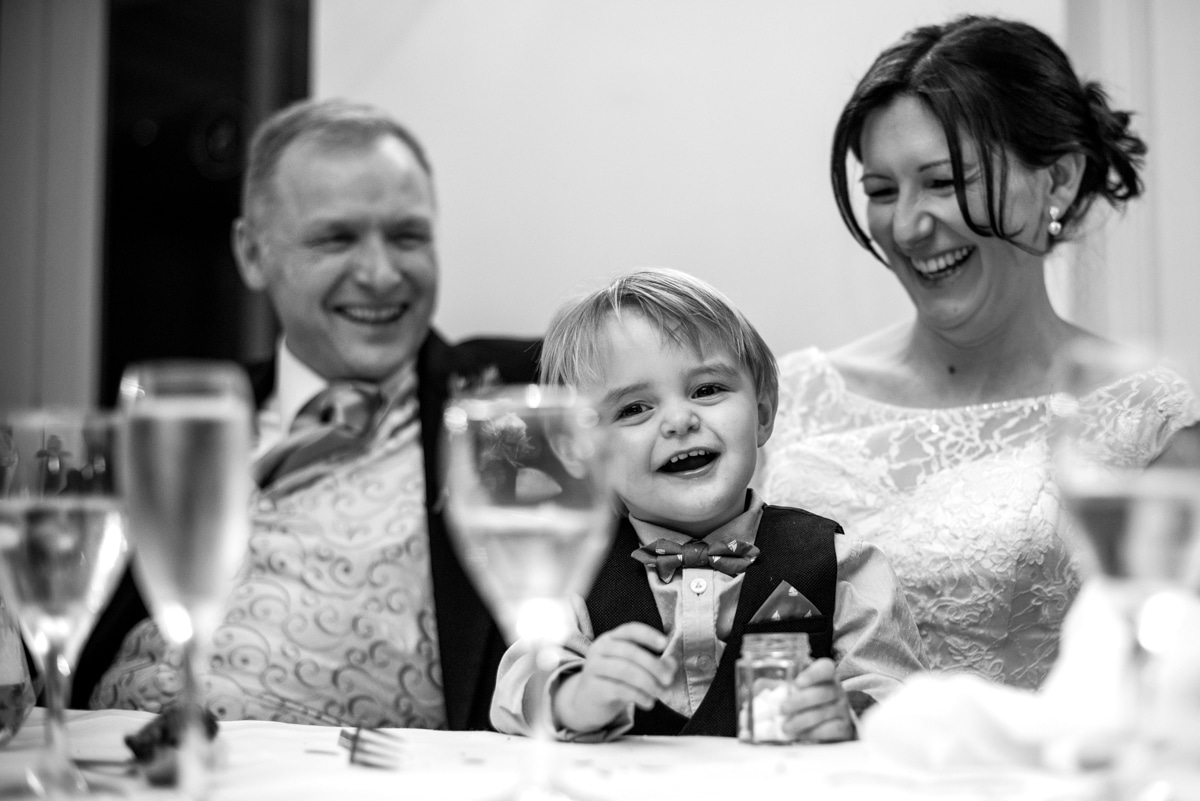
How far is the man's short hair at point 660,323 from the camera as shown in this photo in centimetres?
146

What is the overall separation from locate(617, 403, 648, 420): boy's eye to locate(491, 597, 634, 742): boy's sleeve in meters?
0.26

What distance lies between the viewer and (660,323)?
1.45 metres

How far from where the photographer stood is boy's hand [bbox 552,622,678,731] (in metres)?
1.00

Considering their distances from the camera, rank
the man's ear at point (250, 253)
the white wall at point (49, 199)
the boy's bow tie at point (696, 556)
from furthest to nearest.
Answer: the white wall at point (49, 199), the man's ear at point (250, 253), the boy's bow tie at point (696, 556)

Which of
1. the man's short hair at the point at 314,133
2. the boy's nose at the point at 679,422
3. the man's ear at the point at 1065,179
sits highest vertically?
the man's short hair at the point at 314,133

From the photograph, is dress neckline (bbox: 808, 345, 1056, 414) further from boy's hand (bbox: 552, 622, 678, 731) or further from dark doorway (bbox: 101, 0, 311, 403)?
dark doorway (bbox: 101, 0, 311, 403)

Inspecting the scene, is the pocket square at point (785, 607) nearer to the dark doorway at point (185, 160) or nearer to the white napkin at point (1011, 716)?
the white napkin at point (1011, 716)

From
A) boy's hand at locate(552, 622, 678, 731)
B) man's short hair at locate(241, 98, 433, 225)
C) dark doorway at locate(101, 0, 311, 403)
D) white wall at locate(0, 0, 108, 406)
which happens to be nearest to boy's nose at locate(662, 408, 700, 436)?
boy's hand at locate(552, 622, 678, 731)

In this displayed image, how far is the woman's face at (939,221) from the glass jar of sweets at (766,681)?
1016 millimetres

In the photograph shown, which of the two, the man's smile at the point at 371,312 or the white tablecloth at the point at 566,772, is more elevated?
the man's smile at the point at 371,312

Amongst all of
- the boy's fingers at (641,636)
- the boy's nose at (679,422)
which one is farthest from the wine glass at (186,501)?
the boy's nose at (679,422)

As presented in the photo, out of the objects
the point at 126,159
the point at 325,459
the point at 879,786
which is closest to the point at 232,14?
the point at 126,159

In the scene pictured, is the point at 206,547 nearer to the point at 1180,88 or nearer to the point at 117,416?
the point at 117,416

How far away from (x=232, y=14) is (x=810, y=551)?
4286 mm
